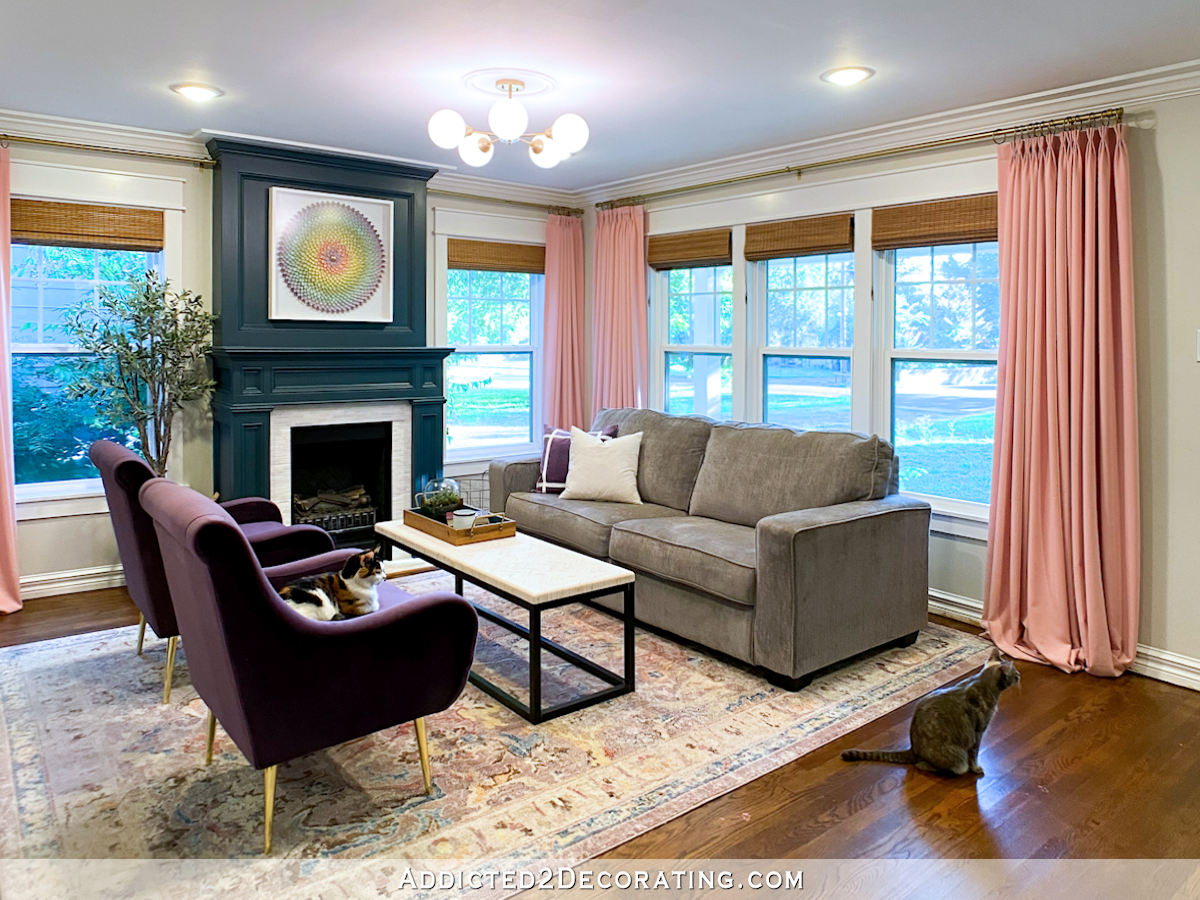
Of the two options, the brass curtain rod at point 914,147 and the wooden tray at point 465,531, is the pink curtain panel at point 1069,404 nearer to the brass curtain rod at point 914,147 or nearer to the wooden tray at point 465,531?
the brass curtain rod at point 914,147

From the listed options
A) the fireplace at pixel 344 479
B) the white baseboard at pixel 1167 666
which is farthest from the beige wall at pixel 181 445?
the white baseboard at pixel 1167 666

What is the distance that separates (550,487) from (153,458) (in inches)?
86.1

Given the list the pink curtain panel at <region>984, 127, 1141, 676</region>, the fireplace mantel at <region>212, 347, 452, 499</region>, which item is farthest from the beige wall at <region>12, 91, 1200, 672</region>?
the fireplace mantel at <region>212, 347, 452, 499</region>

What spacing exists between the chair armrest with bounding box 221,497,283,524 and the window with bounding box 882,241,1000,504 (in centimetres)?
323

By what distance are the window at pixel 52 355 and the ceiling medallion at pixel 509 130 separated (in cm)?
240

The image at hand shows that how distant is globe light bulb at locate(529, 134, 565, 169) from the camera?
3646mm

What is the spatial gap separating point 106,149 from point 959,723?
4861mm

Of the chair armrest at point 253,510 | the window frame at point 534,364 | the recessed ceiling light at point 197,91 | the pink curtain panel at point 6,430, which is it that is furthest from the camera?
the window frame at point 534,364

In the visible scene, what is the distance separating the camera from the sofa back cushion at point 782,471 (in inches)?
159

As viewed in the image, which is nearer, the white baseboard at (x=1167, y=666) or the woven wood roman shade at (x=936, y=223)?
the white baseboard at (x=1167, y=666)

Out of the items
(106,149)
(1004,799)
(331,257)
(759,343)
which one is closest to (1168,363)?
→ (1004,799)

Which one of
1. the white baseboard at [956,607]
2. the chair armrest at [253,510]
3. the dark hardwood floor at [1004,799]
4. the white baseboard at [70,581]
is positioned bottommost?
the dark hardwood floor at [1004,799]

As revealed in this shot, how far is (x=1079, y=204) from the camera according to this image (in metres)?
3.75

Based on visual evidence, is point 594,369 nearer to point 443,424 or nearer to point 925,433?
point 443,424
